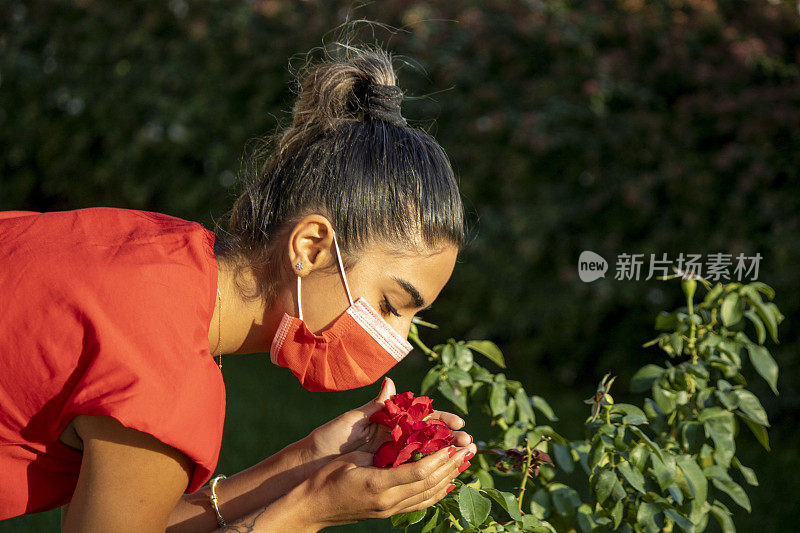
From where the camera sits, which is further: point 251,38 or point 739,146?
point 251,38

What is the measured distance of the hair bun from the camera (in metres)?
2.10

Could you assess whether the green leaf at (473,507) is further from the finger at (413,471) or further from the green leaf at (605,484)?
the green leaf at (605,484)

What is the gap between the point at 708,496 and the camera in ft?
6.94

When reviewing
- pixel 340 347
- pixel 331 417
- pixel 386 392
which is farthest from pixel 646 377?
pixel 331 417

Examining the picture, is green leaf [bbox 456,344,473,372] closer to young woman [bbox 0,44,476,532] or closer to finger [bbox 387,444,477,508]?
young woman [bbox 0,44,476,532]

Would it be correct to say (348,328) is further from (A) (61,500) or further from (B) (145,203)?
(B) (145,203)

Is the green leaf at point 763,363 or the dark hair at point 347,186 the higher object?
the dark hair at point 347,186

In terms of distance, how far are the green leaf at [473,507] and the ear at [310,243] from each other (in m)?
0.64

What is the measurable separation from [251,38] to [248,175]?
15.0 ft

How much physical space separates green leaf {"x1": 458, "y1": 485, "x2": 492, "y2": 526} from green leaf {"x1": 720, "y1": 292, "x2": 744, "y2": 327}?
893 mm

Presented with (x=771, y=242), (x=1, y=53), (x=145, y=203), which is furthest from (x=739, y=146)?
(x=1, y=53)

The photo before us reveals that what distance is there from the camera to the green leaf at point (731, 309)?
2.11 metres

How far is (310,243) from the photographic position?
6.30 feet

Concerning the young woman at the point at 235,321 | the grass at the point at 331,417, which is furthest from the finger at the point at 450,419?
the grass at the point at 331,417
